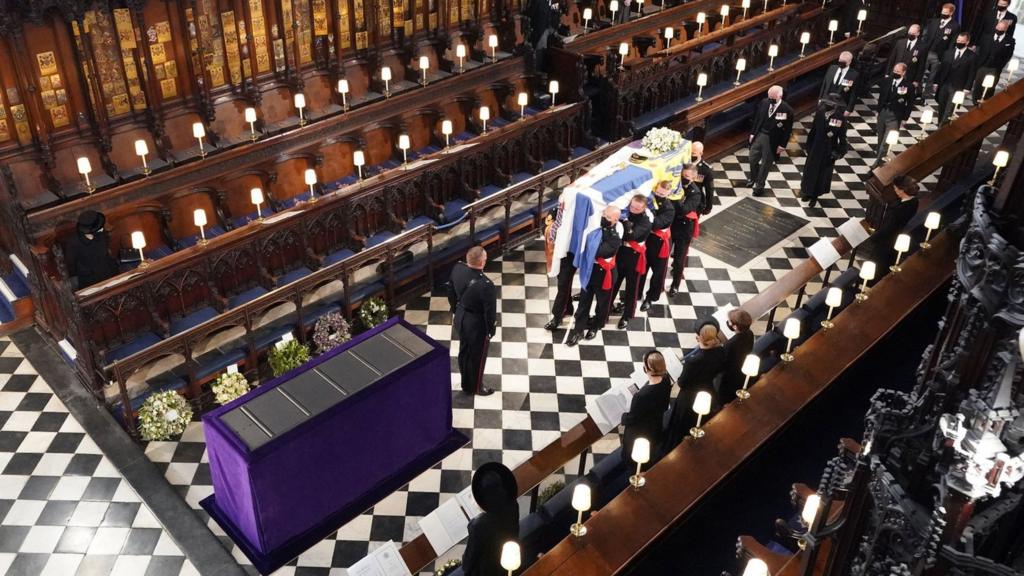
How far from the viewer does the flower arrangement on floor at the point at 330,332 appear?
9.70 m

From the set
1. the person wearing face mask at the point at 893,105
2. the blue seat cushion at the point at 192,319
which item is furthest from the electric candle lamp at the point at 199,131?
the person wearing face mask at the point at 893,105

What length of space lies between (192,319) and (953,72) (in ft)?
44.1

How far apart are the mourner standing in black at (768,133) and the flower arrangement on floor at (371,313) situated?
6.30m

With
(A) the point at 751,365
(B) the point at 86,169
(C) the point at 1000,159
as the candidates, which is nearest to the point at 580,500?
(A) the point at 751,365

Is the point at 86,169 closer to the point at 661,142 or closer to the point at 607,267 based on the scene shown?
the point at 607,267

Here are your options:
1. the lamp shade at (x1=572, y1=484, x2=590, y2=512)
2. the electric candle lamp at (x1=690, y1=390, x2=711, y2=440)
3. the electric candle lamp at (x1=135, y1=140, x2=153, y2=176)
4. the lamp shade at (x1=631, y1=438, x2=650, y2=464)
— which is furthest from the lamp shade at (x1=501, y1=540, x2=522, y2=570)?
the electric candle lamp at (x1=135, y1=140, x2=153, y2=176)

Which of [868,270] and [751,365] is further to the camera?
[868,270]

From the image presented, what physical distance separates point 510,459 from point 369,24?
22.7 ft

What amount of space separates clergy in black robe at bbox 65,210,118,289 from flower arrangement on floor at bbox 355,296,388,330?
270 centimetres

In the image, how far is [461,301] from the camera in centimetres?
877

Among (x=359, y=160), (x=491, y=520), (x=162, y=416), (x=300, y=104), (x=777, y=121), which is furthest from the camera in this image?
(x=777, y=121)

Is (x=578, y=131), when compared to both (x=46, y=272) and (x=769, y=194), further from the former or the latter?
(x=46, y=272)

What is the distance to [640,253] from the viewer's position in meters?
9.98

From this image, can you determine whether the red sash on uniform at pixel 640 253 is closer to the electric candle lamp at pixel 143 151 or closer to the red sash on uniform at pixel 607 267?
the red sash on uniform at pixel 607 267
